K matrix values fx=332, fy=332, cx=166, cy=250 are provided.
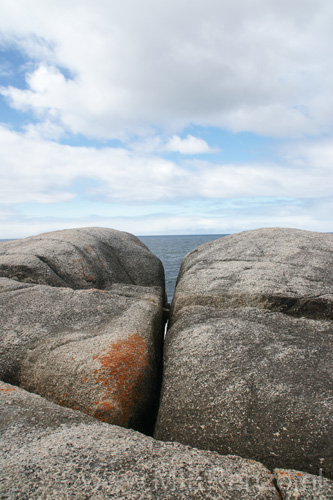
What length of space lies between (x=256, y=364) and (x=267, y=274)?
10.2 feet

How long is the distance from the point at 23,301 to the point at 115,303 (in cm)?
183

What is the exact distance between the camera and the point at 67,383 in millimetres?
4789

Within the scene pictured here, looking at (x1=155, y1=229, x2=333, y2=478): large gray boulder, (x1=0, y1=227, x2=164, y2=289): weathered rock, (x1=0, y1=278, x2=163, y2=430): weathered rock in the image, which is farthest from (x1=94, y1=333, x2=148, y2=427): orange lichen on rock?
(x1=0, y1=227, x2=164, y2=289): weathered rock

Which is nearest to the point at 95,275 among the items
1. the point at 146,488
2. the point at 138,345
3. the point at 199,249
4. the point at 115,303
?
the point at 115,303

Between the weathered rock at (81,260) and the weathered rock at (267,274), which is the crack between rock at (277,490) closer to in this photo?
the weathered rock at (267,274)

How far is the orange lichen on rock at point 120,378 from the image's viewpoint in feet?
14.6

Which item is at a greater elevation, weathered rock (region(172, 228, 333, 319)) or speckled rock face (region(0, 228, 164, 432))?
weathered rock (region(172, 228, 333, 319))

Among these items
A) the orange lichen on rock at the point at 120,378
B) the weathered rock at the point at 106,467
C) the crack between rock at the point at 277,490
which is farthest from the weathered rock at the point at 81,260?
the crack between rock at the point at 277,490

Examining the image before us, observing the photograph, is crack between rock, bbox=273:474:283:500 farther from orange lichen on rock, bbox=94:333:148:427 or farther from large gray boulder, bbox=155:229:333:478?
orange lichen on rock, bbox=94:333:148:427

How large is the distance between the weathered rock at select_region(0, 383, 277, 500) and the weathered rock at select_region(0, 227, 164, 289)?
5.18 meters

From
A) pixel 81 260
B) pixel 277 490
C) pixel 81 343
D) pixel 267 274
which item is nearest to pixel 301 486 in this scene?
→ pixel 277 490

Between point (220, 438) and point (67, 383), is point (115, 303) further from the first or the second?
point (220, 438)

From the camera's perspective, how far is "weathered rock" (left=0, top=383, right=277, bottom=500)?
9.02 ft

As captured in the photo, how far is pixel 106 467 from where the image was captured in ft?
→ 9.74
